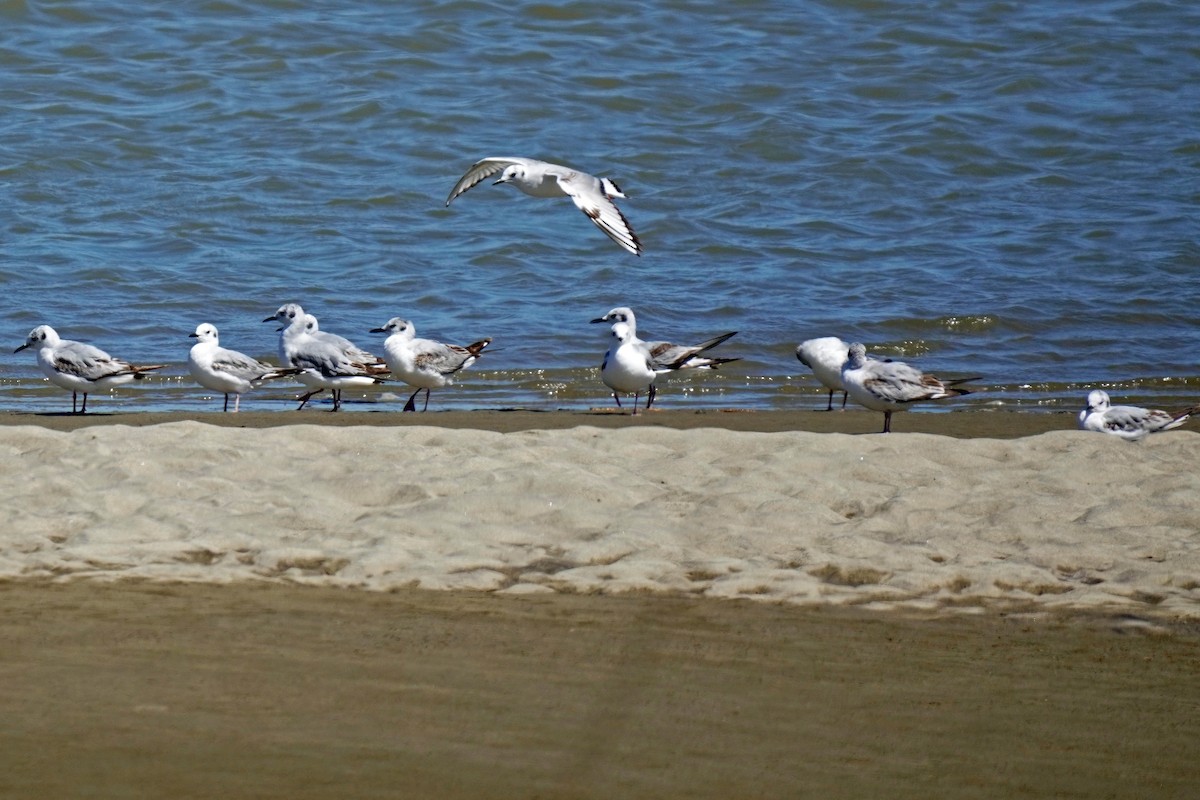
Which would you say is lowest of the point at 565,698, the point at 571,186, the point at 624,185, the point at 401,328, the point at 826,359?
the point at 401,328

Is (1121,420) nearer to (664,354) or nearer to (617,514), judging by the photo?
(664,354)

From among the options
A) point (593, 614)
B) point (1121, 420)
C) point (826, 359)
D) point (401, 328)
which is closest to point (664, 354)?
point (826, 359)

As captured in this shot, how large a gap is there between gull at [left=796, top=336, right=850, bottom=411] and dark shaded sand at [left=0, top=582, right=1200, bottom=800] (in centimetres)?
520

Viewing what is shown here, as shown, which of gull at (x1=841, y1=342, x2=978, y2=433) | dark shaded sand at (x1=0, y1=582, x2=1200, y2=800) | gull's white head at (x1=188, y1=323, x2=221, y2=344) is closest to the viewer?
dark shaded sand at (x1=0, y1=582, x2=1200, y2=800)

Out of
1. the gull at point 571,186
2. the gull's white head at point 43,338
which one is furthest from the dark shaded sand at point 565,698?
the gull's white head at point 43,338

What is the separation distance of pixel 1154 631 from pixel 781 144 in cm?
1454

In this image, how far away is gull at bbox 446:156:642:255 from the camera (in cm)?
1005

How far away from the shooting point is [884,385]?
31.1 ft

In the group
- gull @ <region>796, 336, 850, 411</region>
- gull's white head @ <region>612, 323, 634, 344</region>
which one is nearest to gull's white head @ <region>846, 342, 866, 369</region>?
gull @ <region>796, 336, 850, 411</region>

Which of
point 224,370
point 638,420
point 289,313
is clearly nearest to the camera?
point 638,420

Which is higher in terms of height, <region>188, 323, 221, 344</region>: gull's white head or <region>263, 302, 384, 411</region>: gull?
<region>188, 323, 221, 344</region>: gull's white head

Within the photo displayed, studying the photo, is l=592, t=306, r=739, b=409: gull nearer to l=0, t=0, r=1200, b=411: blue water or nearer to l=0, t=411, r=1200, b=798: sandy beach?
l=0, t=0, r=1200, b=411: blue water

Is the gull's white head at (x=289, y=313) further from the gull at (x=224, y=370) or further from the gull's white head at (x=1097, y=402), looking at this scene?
the gull's white head at (x=1097, y=402)

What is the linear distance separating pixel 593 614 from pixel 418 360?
228 inches
